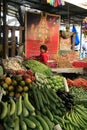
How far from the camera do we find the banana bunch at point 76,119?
410 centimetres

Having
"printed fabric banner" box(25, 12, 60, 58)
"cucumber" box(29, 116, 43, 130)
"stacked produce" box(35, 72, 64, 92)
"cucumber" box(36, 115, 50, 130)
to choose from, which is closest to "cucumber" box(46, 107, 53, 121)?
"cucumber" box(36, 115, 50, 130)

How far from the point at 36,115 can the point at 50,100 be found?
421 mm

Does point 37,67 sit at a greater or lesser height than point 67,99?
greater

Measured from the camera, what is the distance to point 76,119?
4293 mm

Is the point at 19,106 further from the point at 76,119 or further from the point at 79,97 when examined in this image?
the point at 79,97

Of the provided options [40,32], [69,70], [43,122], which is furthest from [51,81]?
[40,32]

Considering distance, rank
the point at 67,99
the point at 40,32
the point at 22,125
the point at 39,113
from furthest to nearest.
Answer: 1. the point at 40,32
2. the point at 67,99
3. the point at 39,113
4. the point at 22,125

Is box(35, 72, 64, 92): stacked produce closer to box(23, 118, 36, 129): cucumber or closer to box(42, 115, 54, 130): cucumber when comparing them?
box(42, 115, 54, 130): cucumber

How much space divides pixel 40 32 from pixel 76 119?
648cm

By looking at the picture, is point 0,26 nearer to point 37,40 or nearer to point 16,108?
point 37,40

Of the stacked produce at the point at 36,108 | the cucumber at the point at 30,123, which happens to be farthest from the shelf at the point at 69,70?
the cucumber at the point at 30,123

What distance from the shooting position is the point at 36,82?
15.2 ft

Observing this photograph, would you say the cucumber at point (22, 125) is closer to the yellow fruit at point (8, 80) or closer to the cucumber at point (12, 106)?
the cucumber at point (12, 106)

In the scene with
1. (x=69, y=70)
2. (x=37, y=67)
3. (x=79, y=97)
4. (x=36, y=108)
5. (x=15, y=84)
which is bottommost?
(x=69, y=70)
